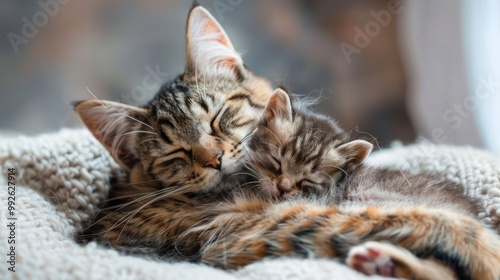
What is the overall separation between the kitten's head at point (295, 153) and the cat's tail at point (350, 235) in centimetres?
11

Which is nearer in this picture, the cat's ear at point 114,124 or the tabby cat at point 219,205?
the tabby cat at point 219,205

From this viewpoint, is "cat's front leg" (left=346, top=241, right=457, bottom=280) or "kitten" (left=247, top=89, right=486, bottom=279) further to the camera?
"kitten" (left=247, top=89, right=486, bottom=279)

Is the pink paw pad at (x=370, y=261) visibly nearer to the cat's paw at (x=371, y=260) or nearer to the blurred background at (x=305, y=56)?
the cat's paw at (x=371, y=260)

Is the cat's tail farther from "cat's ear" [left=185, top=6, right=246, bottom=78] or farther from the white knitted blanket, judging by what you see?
"cat's ear" [left=185, top=6, right=246, bottom=78]

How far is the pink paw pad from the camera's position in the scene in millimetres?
895

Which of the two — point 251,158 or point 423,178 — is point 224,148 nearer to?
point 251,158

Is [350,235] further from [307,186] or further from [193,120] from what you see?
[193,120]

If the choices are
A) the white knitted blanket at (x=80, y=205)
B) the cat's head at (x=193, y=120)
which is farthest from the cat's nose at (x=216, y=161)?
the white knitted blanket at (x=80, y=205)

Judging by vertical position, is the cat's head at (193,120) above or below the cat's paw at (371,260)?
above

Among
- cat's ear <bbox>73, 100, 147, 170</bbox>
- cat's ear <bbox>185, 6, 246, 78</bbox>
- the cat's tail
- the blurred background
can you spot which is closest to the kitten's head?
the cat's tail

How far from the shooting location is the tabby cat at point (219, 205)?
3.03 feet

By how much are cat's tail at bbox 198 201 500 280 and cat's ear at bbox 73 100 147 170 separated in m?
0.42

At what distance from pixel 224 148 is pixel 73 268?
440mm

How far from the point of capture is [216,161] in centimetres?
115
